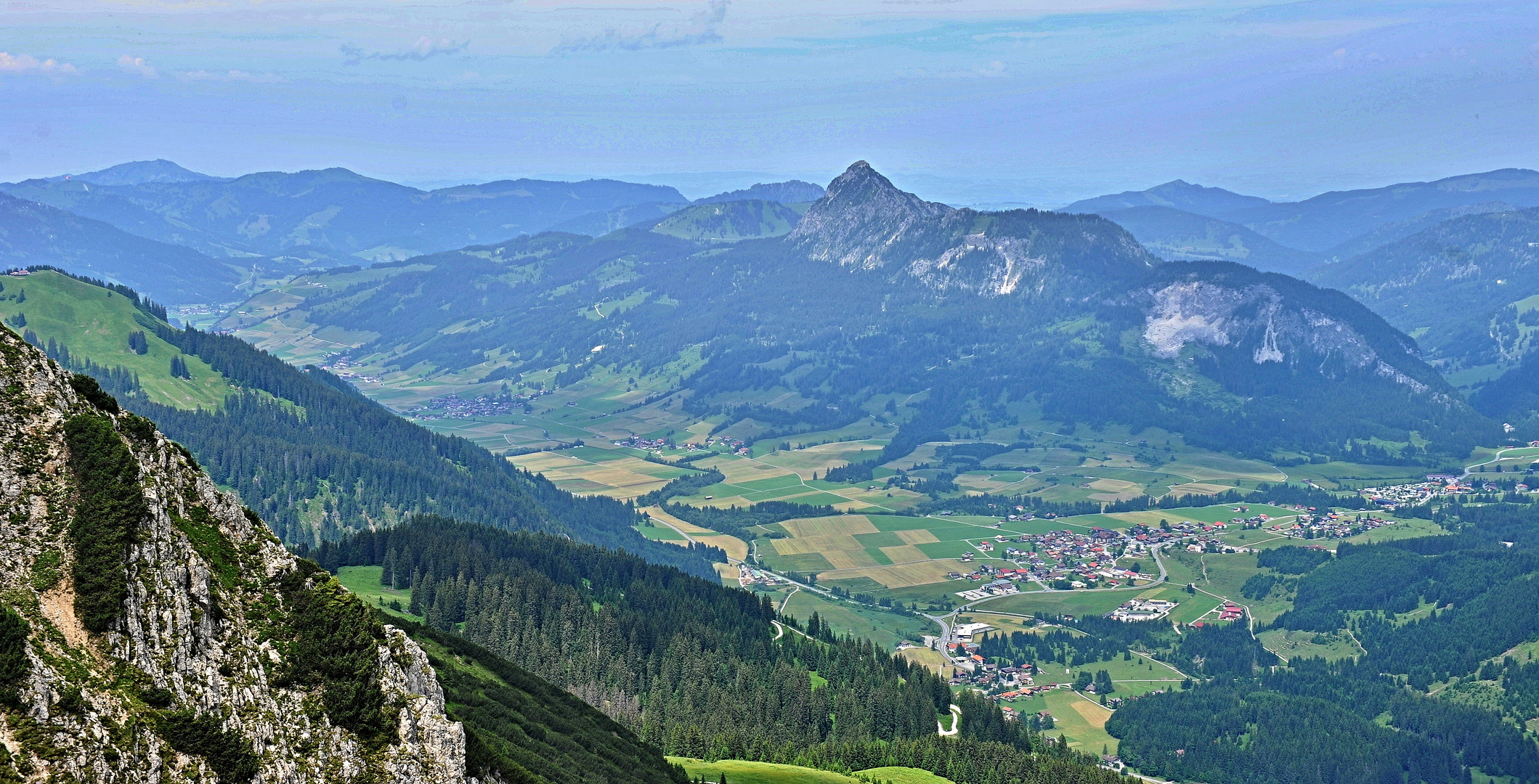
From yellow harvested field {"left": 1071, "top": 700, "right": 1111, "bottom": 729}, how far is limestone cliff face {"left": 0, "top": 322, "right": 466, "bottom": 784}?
141 meters

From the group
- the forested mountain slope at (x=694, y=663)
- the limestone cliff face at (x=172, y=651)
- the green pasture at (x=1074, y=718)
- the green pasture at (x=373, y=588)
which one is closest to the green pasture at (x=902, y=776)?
the forested mountain slope at (x=694, y=663)

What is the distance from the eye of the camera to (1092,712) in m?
182

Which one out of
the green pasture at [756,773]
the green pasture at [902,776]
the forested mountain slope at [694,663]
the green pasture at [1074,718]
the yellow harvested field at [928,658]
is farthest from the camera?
the yellow harvested field at [928,658]

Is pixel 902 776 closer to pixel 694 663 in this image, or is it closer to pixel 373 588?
pixel 694 663

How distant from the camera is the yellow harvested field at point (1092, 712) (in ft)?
581

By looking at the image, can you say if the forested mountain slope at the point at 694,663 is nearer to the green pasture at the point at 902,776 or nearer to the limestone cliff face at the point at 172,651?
the green pasture at the point at 902,776

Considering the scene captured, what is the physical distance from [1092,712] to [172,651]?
523 ft

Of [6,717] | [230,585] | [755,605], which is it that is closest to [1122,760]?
[755,605]

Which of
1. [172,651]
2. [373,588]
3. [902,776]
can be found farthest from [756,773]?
[172,651]

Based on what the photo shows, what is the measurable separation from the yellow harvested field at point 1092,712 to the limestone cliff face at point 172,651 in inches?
5569

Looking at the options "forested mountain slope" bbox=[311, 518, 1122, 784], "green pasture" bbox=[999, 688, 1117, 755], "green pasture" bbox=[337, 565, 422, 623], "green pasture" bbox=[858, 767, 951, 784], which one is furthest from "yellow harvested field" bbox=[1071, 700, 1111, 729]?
"green pasture" bbox=[337, 565, 422, 623]

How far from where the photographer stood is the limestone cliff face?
38.3 m

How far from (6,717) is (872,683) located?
127806 mm

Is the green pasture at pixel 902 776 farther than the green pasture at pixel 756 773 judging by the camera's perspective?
Yes
